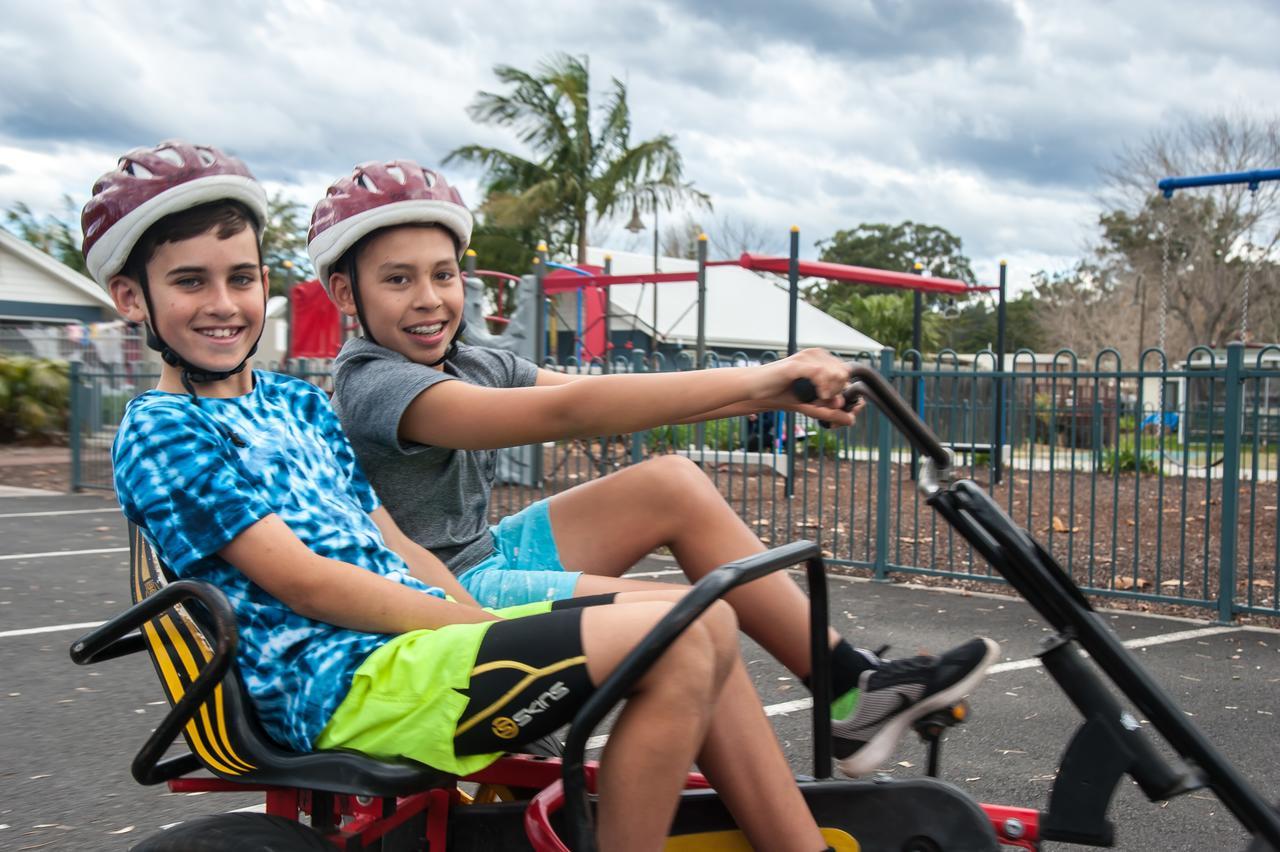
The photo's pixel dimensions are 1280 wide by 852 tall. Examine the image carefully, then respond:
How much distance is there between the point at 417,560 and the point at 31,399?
54.2 ft

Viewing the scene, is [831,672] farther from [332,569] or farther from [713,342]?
[713,342]

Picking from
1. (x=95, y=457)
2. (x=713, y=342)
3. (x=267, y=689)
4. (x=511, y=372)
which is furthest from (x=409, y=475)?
(x=713, y=342)

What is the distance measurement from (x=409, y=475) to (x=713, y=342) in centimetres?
2170

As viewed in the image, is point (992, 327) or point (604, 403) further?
point (992, 327)

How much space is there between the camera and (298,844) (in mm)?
1700

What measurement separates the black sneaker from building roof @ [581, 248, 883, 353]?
19013 millimetres

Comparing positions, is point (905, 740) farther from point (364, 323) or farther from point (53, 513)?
point (53, 513)

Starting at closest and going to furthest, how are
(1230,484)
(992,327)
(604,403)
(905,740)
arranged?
1. (604,403)
2. (905,740)
3. (1230,484)
4. (992,327)

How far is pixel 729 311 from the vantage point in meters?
25.9

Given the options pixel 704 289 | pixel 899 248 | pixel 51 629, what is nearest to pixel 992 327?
pixel 899 248

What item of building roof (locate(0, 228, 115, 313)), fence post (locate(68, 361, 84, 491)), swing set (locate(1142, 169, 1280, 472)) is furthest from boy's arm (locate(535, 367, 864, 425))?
building roof (locate(0, 228, 115, 313))

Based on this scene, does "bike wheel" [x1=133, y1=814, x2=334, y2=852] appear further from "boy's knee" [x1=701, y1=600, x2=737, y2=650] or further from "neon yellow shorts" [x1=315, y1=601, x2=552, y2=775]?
"boy's knee" [x1=701, y1=600, x2=737, y2=650]

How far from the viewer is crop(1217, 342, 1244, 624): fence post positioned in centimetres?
560

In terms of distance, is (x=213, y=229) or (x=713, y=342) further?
(x=713, y=342)
